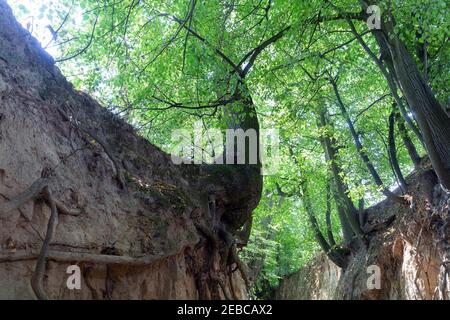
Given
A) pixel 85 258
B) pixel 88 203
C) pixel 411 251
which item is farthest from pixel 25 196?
pixel 411 251

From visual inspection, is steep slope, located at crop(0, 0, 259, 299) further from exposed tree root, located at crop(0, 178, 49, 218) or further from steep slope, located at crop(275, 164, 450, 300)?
steep slope, located at crop(275, 164, 450, 300)

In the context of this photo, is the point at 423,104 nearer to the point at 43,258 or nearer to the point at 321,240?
the point at 43,258

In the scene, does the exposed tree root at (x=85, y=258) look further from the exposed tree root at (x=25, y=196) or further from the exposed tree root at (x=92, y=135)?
the exposed tree root at (x=92, y=135)

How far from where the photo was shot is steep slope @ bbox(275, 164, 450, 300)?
25.3 ft

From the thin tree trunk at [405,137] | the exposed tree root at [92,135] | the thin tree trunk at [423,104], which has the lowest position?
the exposed tree root at [92,135]

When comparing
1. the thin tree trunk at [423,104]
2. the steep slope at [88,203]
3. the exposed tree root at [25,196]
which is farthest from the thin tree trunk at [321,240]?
the exposed tree root at [25,196]

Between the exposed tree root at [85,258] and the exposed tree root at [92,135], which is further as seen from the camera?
the exposed tree root at [92,135]

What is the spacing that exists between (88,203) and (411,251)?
6.44m

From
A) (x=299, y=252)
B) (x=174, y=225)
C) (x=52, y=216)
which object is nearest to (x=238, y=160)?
(x=174, y=225)

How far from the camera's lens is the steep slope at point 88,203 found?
15.0ft

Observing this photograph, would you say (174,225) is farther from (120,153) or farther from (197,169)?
(197,169)

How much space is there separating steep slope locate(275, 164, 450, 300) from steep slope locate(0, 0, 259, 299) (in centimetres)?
328

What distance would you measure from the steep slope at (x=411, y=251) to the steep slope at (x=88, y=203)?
328 cm

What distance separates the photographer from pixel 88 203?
5578 millimetres
